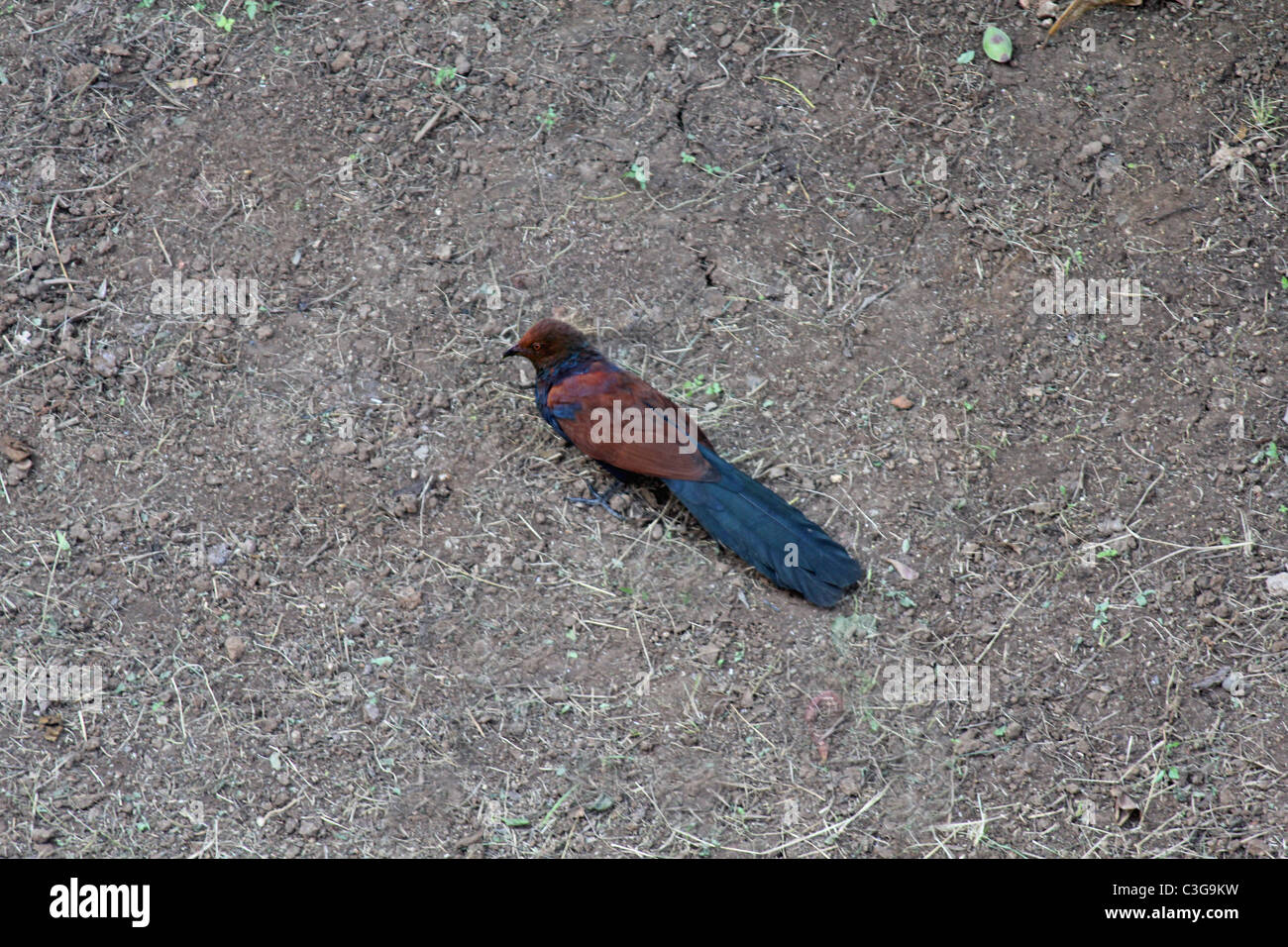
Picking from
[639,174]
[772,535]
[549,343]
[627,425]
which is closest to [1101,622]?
[772,535]

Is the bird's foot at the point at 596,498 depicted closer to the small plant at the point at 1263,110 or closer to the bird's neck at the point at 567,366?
the bird's neck at the point at 567,366

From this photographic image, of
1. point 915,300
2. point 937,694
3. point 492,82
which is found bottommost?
point 937,694

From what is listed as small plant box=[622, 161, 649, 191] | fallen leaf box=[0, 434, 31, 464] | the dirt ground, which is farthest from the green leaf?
fallen leaf box=[0, 434, 31, 464]

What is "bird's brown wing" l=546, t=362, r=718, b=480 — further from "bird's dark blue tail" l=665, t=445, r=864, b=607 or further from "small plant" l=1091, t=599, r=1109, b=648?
"small plant" l=1091, t=599, r=1109, b=648

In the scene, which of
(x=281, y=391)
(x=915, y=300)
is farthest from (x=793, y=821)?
(x=281, y=391)

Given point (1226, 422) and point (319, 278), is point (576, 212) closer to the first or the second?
point (319, 278)

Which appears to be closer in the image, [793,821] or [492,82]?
[793,821]

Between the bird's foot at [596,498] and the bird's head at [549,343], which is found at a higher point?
the bird's head at [549,343]

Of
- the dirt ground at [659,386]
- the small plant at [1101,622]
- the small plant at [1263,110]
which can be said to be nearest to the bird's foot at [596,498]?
the dirt ground at [659,386]

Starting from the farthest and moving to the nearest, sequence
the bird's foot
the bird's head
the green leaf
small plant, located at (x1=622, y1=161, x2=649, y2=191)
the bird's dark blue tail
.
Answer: the green leaf, small plant, located at (x1=622, y1=161, x2=649, y2=191), the bird's head, the bird's foot, the bird's dark blue tail
